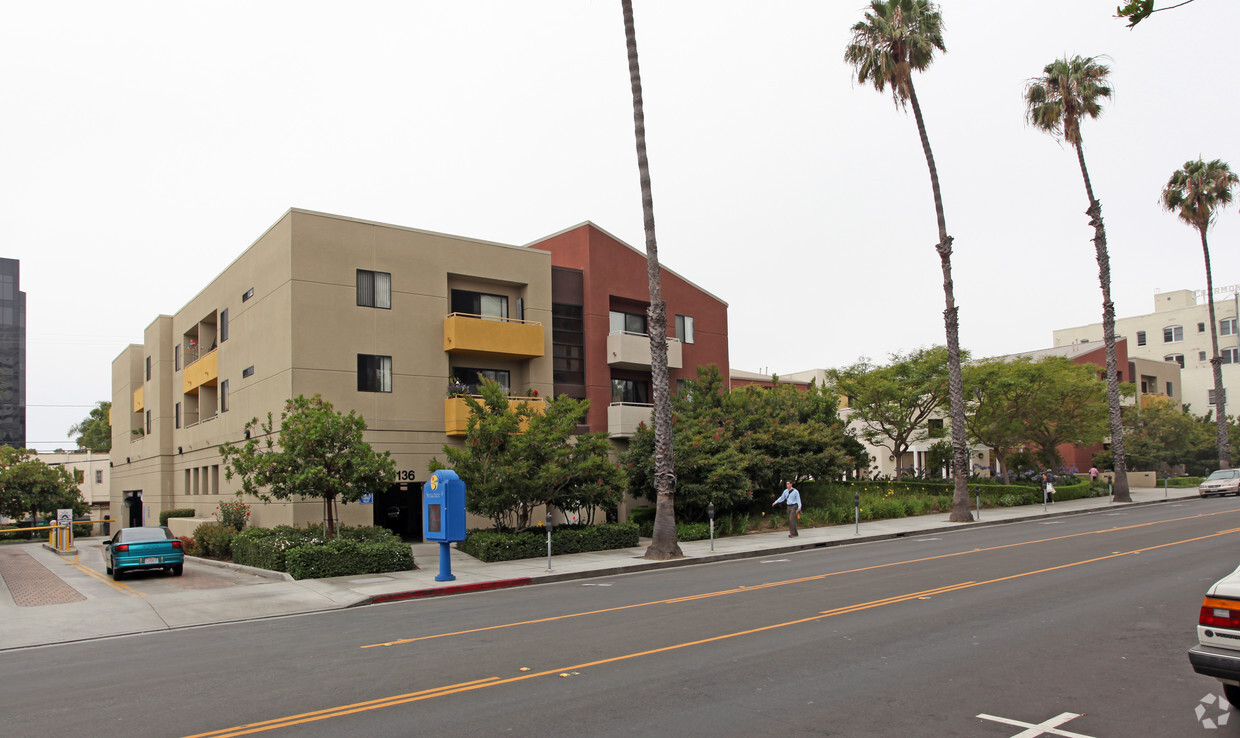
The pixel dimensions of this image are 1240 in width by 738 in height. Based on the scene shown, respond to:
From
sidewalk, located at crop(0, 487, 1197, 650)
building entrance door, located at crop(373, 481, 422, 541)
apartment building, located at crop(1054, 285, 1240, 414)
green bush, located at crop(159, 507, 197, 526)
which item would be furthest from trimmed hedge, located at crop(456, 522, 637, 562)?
apartment building, located at crop(1054, 285, 1240, 414)

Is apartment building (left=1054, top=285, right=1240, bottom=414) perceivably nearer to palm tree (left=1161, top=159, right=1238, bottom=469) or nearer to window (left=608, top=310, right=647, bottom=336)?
palm tree (left=1161, top=159, right=1238, bottom=469)

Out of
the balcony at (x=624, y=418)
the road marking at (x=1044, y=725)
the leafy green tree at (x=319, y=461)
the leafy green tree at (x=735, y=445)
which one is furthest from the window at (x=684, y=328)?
the road marking at (x=1044, y=725)

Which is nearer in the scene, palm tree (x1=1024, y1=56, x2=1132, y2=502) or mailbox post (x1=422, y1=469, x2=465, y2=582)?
mailbox post (x1=422, y1=469, x2=465, y2=582)

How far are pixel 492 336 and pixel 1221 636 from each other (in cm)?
2491

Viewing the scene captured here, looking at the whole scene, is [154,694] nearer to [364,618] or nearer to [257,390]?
[364,618]

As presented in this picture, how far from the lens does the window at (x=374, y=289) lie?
27500 millimetres

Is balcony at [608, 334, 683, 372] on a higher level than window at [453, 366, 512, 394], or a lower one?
higher

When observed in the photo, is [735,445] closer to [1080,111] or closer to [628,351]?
[628,351]

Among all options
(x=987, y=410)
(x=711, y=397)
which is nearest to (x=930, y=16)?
(x=711, y=397)

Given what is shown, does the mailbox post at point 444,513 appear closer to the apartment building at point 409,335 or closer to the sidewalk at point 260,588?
the sidewalk at point 260,588

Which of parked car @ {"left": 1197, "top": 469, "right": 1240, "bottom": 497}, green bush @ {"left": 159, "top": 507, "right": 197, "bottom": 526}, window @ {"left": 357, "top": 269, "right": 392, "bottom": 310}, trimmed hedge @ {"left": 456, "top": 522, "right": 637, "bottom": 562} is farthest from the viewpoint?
parked car @ {"left": 1197, "top": 469, "right": 1240, "bottom": 497}

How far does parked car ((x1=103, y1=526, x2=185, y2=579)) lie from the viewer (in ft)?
69.3

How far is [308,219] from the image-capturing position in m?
26.5

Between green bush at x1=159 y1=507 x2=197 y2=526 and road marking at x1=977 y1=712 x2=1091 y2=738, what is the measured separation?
123 feet
